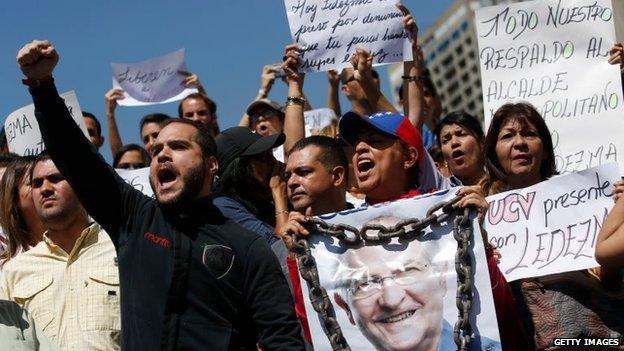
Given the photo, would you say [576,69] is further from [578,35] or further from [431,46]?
[431,46]

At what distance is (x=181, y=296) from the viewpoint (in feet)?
15.0

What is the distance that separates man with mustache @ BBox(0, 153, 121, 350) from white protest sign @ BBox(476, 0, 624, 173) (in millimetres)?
2446

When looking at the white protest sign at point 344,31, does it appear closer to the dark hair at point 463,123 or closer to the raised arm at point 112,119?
the dark hair at point 463,123

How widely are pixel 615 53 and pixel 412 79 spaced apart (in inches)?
51.5

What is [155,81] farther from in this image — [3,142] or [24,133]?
[24,133]

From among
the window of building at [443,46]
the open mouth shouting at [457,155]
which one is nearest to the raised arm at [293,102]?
the open mouth shouting at [457,155]

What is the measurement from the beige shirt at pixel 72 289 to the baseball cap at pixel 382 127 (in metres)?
1.27

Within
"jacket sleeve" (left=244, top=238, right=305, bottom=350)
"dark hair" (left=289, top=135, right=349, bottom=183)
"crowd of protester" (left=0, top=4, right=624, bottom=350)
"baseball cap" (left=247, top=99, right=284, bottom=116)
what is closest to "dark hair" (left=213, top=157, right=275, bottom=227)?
"crowd of protester" (left=0, top=4, right=624, bottom=350)

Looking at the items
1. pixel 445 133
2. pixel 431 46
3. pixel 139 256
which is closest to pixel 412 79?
pixel 445 133

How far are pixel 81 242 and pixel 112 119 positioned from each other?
4071 millimetres

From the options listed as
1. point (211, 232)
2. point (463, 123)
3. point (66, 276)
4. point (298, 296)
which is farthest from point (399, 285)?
point (463, 123)

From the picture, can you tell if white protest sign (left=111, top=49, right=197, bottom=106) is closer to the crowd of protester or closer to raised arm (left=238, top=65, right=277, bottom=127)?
raised arm (left=238, top=65, right=277, bottom=127)

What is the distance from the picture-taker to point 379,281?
4488mm

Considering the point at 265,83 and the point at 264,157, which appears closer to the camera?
the point at 264,157
